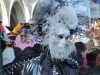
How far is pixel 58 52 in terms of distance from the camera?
224 centimetres

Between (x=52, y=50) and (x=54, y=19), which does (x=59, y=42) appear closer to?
Answer: (x=52, y=50)

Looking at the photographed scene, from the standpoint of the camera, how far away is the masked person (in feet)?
7.38

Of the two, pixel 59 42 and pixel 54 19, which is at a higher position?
pixel 54 19

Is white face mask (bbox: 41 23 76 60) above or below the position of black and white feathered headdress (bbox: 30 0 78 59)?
below

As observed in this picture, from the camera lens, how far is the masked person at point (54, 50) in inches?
88.5

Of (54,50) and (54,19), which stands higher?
(54,19)

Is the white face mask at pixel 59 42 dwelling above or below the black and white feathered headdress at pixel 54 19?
below

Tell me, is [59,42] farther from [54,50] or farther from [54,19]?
[54,19]

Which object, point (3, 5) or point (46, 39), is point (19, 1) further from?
point (46, 39)

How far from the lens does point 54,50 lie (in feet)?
7.38

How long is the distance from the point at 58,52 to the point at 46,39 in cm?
16

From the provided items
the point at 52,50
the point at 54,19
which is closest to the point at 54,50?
the point at 52,50

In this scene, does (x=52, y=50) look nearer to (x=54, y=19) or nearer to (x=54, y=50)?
(x=54, y=50)

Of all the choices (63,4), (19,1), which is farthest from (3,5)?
(63,4)
